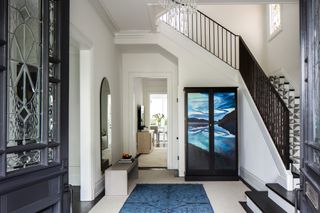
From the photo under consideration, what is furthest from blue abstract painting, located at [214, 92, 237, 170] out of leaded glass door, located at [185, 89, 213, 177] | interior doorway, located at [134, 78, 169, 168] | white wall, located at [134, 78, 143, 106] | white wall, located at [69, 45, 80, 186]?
white wall, located at [134, 78, 143, 106]

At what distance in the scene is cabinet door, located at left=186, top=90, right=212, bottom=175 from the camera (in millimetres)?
6484

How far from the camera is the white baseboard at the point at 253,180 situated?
5.46 metres

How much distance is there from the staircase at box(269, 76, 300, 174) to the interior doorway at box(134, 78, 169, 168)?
2.98 metres

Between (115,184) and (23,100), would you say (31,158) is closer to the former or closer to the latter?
(23,100)

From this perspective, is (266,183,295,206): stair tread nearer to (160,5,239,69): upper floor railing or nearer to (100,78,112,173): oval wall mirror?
(100,78,112,173): oval wall mirror

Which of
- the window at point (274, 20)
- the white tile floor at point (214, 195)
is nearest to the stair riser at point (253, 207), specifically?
the white tile floor at point (214, 195)

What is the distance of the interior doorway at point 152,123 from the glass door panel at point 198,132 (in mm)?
1513

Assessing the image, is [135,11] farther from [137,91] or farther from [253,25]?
[137,91]

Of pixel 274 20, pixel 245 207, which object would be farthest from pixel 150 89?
pixel 245 207

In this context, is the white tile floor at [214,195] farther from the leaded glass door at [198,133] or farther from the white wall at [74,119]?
the white wall at [74,119]

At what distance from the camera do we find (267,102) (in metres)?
5.17

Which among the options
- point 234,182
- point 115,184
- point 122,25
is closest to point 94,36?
point 122,25

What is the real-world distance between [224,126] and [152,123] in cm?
942

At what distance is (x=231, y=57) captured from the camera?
765 cm
